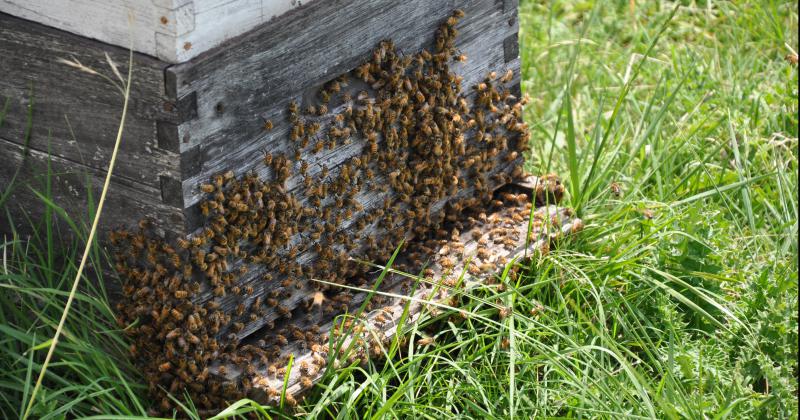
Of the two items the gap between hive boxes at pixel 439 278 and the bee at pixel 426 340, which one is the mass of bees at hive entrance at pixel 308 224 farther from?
the bee at pixel 426 340

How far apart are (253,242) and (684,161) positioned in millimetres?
2234

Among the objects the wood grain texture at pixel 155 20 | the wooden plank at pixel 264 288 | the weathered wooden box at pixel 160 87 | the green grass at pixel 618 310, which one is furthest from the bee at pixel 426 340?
the wood grain texture at pixel 155 20

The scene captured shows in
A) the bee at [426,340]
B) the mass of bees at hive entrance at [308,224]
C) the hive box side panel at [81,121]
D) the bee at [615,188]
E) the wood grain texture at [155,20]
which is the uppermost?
the wood grain texture at [155,20]

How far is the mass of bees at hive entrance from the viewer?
3.16 m

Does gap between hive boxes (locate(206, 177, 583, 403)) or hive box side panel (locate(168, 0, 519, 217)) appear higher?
hive box side panel (locate(168, 0, 519, 217))

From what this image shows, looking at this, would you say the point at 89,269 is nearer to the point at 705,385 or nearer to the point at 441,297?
the point at 441,297

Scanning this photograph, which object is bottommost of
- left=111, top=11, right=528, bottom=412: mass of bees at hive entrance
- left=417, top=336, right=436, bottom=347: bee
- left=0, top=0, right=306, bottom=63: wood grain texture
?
left=417, top=336, right=436, bottom=347: bee

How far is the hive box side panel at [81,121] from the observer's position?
2.95 metres

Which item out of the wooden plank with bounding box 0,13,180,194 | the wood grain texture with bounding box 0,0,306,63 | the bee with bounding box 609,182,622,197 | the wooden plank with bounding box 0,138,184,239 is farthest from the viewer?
the bee with bounding box 609,182,622,197

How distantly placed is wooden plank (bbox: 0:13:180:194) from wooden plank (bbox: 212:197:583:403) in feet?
2.47

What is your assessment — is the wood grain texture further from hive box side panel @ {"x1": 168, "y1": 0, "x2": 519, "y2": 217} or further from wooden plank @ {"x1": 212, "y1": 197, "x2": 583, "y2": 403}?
wooden plank @ {"x1": 212, "y1": 197, "x2": 583, "y2": 403}

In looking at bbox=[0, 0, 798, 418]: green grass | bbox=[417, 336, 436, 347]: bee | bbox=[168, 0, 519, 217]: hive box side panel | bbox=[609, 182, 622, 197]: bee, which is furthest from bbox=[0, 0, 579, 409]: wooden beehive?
bbox=[609, 182, 622, 197]: bee

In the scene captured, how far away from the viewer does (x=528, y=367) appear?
332cm

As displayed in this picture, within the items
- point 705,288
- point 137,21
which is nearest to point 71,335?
point 137,21
